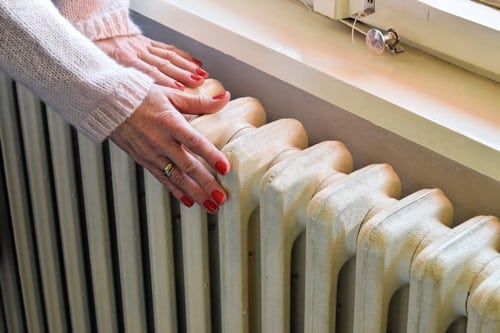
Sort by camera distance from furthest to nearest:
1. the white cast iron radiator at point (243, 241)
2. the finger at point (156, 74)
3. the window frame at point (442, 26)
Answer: the finger at point (156, 74) → the window frame at point (442, 26) → the white cast iron radiator at point (243, 241)

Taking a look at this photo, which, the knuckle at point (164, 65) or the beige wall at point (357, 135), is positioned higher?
the knuckle at point (164, 65)

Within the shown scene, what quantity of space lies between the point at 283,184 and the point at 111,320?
1.70 ft

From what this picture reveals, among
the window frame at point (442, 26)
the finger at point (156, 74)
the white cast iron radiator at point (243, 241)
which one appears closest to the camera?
the white cast iron radiator at point (243, 241)

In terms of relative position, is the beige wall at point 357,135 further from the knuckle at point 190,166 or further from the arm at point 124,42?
the knuckle at point 190,166

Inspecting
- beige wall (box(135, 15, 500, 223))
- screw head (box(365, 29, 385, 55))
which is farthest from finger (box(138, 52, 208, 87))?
screw head (box(365, 29, 385, 55))

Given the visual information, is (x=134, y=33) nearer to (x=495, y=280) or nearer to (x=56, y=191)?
(x=56, y=191)

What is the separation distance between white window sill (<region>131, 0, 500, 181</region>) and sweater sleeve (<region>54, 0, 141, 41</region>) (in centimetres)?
7

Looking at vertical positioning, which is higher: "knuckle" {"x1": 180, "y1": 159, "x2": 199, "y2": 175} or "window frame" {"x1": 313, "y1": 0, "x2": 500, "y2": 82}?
"window frame" {"x1": 313, "y1": 0, "x2": 500, "y2": 82}

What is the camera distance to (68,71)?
3.45ft

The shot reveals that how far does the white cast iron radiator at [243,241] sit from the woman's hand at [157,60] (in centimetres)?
3

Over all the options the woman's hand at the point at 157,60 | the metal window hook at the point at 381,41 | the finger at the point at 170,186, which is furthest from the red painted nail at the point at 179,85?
the metal window hook at the point at 381,41

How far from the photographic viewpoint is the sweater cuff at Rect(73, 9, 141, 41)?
47.4 inches

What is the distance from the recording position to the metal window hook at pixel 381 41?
1.08 m

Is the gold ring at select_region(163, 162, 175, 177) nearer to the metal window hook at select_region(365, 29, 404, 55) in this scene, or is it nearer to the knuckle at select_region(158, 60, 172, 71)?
the knuckle at select_region(158, 60, 172, 71)
